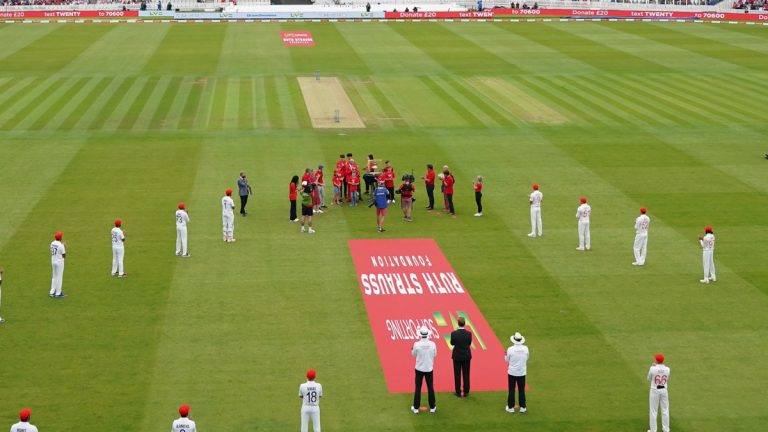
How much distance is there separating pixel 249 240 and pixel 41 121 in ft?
71.6

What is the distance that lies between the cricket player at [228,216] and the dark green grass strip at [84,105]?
1958cm

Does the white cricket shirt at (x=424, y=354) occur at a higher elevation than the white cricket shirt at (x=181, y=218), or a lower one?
lower

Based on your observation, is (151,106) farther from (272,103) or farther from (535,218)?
(535,218)

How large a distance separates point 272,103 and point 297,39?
27.9 m

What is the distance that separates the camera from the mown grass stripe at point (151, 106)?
159ft

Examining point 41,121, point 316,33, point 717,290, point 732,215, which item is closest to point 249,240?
point 717,290

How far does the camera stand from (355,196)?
35.7m

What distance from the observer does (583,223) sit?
99.3ft

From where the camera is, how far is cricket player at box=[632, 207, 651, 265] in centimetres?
2881

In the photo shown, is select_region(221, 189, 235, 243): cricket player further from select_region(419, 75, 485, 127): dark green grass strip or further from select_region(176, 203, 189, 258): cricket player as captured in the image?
select_region(419, 75, 485, 127): dark green grass strip

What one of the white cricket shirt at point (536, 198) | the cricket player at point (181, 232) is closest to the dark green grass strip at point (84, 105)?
the cricket player at point (181, 232)

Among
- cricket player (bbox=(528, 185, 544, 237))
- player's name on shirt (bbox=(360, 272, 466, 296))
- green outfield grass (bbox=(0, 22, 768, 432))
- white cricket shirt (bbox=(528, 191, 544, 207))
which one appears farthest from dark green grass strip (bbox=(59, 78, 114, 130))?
white cricket shirt (bbox=(528, 191, 544, 207))

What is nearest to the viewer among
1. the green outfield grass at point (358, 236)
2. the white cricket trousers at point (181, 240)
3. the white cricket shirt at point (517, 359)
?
the white cricket shirt at point (517, 359)

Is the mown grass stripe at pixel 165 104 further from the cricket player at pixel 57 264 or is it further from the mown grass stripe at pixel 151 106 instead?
the cricket player at pixel 57 264
